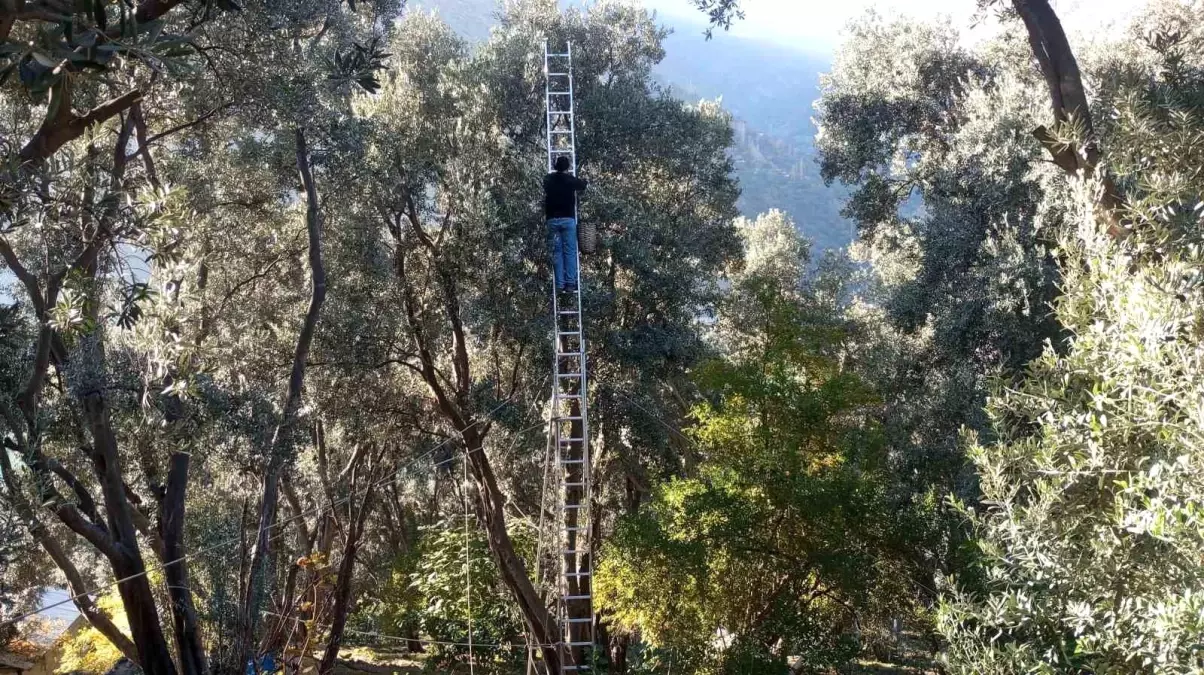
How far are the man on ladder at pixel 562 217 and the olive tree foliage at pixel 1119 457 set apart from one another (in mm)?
5356

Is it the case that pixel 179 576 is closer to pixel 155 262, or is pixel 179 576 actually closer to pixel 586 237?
pixel 155 262

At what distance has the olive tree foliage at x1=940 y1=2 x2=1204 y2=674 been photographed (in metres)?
3.16

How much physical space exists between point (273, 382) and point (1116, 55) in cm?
1146

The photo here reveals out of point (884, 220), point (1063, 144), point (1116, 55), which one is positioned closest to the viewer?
point (1063, 144)

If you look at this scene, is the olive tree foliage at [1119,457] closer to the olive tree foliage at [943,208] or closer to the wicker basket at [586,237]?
the olive tree foliage at [943,208]

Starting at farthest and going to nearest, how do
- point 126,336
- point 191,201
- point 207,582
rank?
point 207,582 → point 191,201 → point 126,336

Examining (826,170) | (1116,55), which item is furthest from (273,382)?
(1116,55)

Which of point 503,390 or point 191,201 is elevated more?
point 191,201

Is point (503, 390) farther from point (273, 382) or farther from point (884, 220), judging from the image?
point (884, 220)

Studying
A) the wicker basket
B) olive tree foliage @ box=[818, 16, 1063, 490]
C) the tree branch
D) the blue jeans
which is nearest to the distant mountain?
olive tree foliage @ box=[818, 16, 1063, 490]

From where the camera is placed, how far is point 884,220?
598 inches

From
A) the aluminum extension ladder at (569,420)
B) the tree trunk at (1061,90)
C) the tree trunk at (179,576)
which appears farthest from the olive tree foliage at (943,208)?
the tree trunk at (179,576)

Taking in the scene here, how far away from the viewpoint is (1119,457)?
377cm

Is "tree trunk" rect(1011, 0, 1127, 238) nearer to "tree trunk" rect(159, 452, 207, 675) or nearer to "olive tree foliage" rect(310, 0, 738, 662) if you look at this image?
"olive tree foliage" rect(310, 0, 738, 662)
